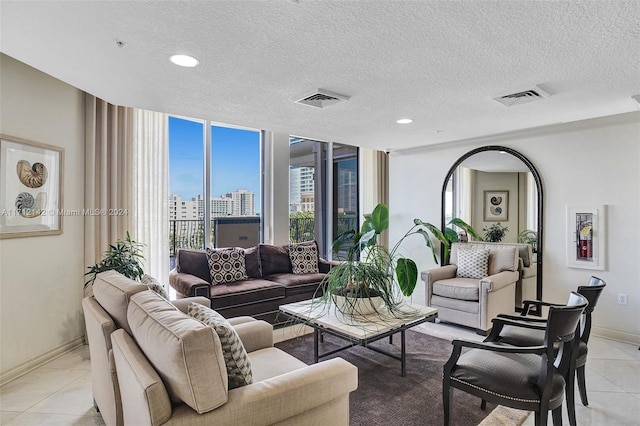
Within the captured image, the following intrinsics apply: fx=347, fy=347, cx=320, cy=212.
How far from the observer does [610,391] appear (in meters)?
2.62

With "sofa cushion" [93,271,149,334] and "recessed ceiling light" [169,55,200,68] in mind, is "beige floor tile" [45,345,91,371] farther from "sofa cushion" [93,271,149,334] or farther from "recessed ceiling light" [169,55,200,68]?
"recessed ceiling light" [169,55,200,68]

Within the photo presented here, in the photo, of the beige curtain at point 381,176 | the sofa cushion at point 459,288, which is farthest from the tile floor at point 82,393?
the beige curtain at point 381,176

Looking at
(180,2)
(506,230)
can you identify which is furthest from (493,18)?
(506,230)

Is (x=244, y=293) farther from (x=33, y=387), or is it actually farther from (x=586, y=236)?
(x=586, y=236)

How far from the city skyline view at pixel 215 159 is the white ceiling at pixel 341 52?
1.39 metres

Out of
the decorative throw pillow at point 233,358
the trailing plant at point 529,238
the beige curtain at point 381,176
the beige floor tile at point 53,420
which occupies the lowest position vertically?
the beige floor tile at point 53,420

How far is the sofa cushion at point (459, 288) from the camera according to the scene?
393 cm

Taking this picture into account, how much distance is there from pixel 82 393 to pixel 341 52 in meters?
3.06

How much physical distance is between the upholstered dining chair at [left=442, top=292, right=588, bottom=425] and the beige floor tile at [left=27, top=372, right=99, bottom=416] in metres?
2.38

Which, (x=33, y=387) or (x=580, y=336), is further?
(x=33, y=387)

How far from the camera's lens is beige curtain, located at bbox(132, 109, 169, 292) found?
4.22 metres

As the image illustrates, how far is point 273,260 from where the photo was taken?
485 centimetres

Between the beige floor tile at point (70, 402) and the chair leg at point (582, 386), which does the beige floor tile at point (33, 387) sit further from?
the chair leg at point (582, 386)

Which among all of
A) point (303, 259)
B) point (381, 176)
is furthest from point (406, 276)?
point (381, 176)
